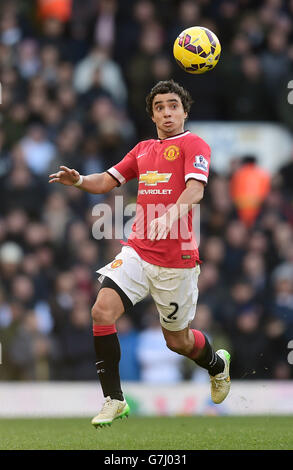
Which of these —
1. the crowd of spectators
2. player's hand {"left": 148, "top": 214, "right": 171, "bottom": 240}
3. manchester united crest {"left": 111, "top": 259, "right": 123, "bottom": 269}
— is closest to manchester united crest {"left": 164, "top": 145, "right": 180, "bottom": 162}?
player's hand {"left": 148, "top": 214, "right": 171, "bottom": 240}

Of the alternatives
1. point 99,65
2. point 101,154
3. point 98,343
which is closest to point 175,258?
point 98,343

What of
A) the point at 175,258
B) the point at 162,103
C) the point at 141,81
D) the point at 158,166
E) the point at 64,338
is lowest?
the point at 64,338

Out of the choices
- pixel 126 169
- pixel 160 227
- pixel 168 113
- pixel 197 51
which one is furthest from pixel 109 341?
pixel 197 51

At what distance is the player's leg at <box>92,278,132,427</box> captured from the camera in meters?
7.32

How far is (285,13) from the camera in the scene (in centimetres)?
1609

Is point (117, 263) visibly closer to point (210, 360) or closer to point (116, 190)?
point (210, 360)

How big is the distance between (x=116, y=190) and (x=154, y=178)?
612 centimetres

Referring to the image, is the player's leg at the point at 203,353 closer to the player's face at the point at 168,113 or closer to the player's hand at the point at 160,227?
the player's hand at the point at 160,227

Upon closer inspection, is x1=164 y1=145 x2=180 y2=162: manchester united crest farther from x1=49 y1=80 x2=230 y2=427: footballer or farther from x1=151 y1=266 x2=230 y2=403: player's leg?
x1=151 y1=266 x2=230 y2=403: player's leg

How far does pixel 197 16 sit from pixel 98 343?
928 cm

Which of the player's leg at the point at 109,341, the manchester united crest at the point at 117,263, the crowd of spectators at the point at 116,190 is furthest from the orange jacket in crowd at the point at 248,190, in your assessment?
the player's leg at the point at 109,341

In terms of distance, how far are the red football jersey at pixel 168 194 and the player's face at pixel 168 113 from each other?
65 millimetres

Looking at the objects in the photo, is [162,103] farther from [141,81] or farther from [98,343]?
[141,81]

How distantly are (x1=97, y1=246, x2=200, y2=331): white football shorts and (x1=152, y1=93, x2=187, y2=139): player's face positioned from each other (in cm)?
95
